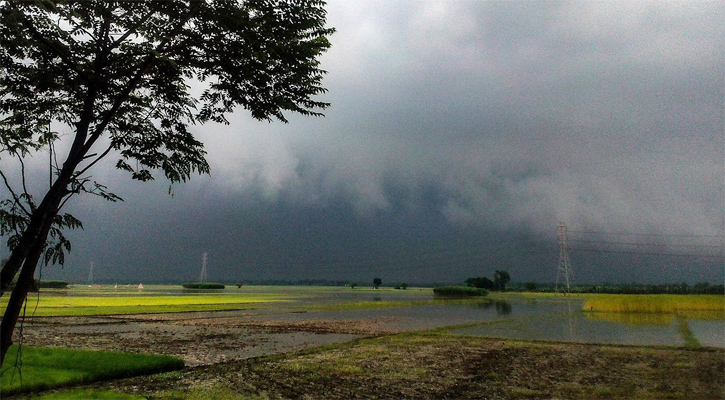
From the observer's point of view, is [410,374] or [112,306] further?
[112,306]

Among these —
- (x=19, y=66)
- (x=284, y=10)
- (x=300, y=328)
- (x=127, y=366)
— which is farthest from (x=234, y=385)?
(x=300, y=328)

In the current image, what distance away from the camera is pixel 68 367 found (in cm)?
1260

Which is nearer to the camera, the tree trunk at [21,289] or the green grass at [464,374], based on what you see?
the tree trunk at [21,289]

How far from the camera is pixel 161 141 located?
830 cm

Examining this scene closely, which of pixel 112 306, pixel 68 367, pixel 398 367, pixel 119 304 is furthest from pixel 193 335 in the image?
pixel 119 304

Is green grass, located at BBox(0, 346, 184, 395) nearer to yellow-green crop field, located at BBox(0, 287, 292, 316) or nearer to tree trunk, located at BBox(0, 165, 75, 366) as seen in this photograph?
tree trunk, located at BBox(0, 165, 75, 366)

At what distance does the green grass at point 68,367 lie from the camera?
1049cm

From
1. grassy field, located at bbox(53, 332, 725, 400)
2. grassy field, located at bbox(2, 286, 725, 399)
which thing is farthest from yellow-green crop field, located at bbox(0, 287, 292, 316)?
grassy field, located at bbox(53, 332, 725, 400)

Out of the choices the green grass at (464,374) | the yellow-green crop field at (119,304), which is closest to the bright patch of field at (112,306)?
the yellow-green crop field at (119,304)

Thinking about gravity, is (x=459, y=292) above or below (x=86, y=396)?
below

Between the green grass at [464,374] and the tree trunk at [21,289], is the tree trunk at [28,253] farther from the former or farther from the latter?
the green grass at [464,374]

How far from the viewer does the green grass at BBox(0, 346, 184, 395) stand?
10490 millimetres

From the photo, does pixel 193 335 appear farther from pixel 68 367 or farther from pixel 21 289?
pixel 21 289

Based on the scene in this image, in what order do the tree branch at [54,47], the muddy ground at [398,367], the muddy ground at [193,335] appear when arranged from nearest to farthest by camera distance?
the tree branch at [54,47], the muddy ground at [398,367], the muddy ground at [193,335]
